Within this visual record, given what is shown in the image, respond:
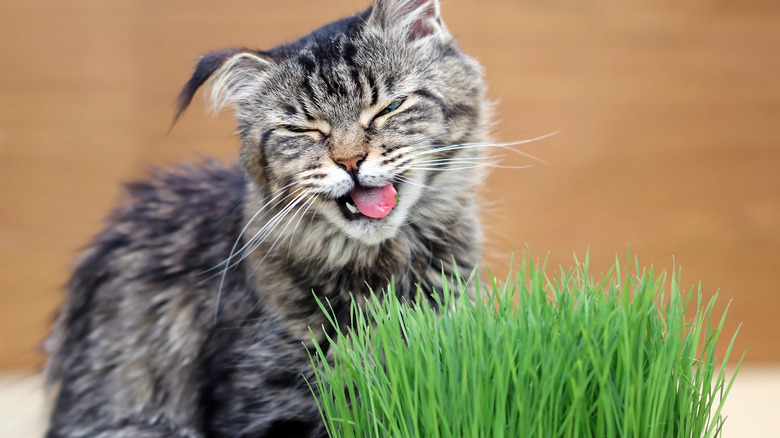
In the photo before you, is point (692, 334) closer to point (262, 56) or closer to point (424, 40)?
point (424, 40)

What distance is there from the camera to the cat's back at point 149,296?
1.44 metres

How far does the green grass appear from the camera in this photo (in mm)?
886

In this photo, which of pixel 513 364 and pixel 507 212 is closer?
pixel 513 364

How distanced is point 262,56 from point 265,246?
0.39m

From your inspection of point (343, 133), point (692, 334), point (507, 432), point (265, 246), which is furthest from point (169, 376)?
point (692, 334)

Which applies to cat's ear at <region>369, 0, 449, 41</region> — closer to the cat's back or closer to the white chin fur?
the white chin fur

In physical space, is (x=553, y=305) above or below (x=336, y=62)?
below

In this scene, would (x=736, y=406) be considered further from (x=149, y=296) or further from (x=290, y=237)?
(x=149, y=296)

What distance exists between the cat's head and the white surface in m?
0.92

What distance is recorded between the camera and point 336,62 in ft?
4.11

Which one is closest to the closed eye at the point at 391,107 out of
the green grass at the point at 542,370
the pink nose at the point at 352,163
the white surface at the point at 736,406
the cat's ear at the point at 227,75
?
the pink nose at the point at 352,163

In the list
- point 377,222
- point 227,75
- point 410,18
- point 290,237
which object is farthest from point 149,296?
point 410,18

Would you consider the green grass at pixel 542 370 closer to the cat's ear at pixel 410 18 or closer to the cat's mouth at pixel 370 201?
the cat's mouth at pixel 370 201

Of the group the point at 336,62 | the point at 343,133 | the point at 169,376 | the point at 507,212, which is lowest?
the point at 169,376
